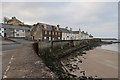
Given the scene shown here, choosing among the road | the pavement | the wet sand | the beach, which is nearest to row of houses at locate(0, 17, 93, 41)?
the road

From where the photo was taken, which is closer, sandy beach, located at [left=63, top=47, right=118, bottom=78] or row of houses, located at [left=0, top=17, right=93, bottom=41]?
sandy beach, located at [left=63, top=47, right=118, bottom=78]

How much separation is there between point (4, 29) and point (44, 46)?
38.5 m

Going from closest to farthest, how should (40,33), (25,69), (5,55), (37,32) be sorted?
(25,69)
(5,55)
(40,33)
(37,32)

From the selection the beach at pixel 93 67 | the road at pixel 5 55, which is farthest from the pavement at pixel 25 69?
the beach at pixel 93 67

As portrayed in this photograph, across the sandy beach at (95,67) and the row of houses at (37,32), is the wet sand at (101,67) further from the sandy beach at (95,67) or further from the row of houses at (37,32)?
the row of houses at (37,32)

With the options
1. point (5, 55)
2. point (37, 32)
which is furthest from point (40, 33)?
point (5, 55)

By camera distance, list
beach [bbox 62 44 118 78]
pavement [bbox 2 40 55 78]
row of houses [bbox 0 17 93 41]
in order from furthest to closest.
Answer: row of houses [bbox 0 17 93 41]
beach [bbox 62 44 118 78]
pavement [bbox 2 40 55 78]

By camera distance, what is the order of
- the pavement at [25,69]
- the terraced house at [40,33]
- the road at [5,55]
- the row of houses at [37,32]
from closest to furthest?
the pavement at [25,69], the road at [5,55], the terraced house at [40,33], the row of houses at [37,32]

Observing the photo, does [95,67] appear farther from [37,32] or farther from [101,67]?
[37,32]

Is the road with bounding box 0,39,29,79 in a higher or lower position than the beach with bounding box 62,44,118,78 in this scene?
higher

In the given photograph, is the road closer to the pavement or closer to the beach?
the pavement

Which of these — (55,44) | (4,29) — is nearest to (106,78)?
(55,44)

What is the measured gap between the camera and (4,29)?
38.7 m

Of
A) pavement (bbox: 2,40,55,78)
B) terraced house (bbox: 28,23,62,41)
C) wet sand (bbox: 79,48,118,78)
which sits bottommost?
wet sand (bbox: 79,48,118,78)
